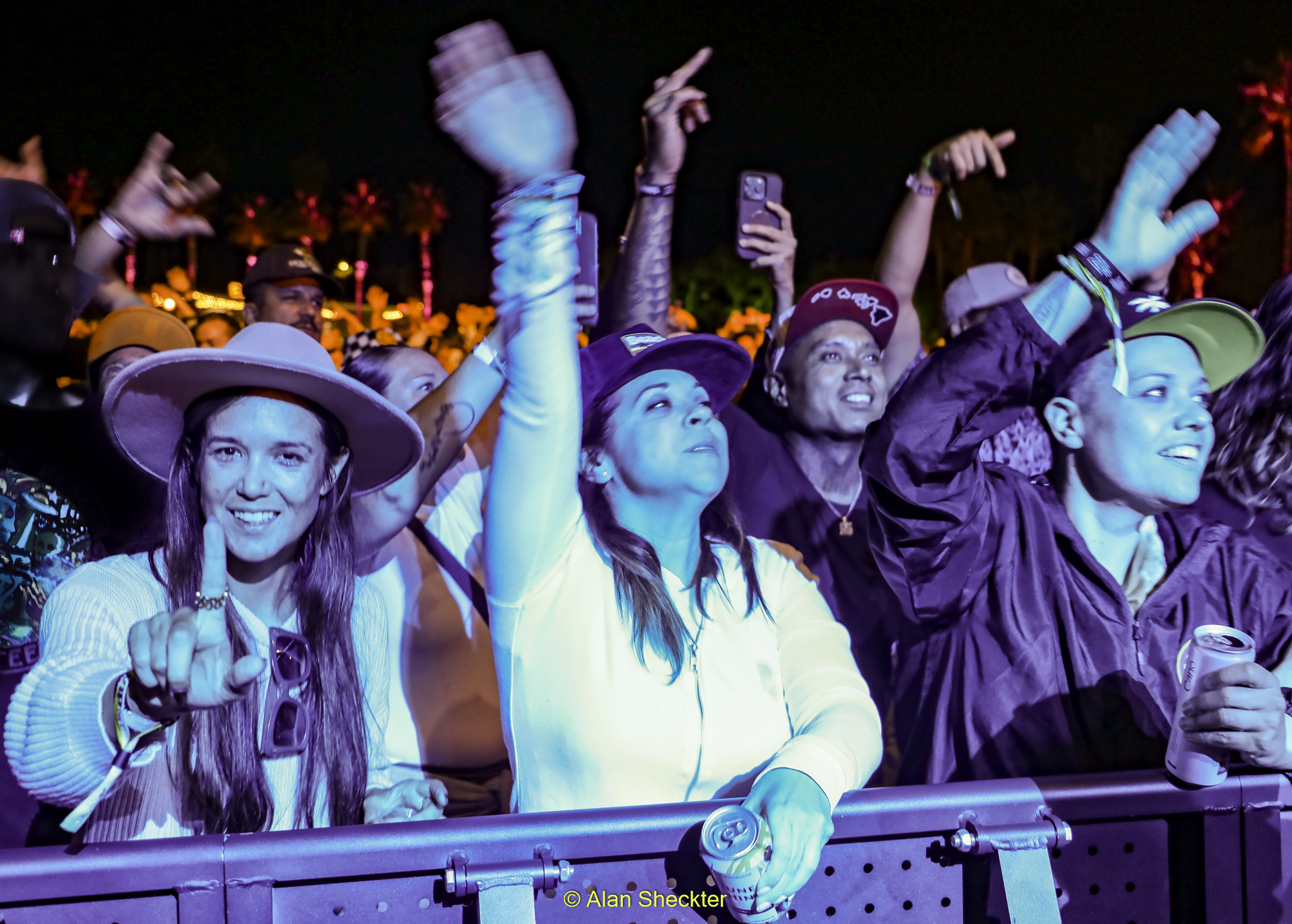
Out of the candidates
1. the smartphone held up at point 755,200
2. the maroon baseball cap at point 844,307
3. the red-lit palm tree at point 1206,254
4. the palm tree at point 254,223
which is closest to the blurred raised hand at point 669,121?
the smartphone held up at point 755,200

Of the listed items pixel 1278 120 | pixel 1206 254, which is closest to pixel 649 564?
pixel 1278 120

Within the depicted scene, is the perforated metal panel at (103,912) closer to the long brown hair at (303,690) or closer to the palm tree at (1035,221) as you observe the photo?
the long brown hair at (303,690)

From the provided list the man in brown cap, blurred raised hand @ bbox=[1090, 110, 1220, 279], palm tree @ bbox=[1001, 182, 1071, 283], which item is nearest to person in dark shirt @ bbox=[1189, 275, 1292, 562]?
blurred raised hand @ bbox=[1090, 110, 1220, 279]

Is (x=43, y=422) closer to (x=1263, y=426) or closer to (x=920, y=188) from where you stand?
(x=920, y=188)

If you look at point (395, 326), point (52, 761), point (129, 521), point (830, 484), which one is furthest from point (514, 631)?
point (395, 326)

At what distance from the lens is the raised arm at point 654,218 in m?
2.01

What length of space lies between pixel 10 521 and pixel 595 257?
46.0 inches

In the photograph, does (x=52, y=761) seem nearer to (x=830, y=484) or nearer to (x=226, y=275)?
(x=830, y=484)

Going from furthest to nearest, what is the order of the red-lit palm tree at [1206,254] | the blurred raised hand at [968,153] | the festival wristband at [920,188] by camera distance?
the red-lit palm tree at [1206,254] → the festival wristband at [920,188] → the blurred raised hand at [968,153]

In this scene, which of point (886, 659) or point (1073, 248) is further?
point (886, 659)

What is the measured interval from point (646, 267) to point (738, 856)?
139cm

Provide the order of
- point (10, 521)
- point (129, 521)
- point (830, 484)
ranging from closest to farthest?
point (10, 521) < point (129, 521) < point (830, 484)

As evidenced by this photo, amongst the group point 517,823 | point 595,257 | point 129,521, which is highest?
point 595,257

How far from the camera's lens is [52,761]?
3.36 ft
